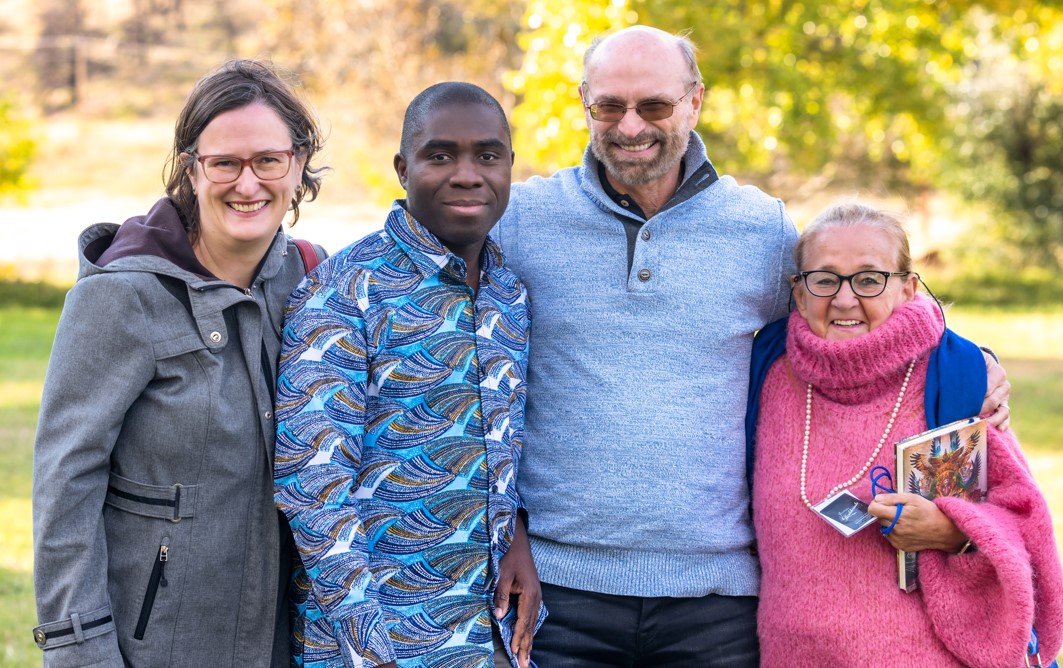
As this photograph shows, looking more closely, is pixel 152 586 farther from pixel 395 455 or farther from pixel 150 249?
pixel 150 249

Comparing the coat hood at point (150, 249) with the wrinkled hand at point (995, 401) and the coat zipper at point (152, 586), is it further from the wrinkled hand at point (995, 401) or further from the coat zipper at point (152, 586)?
the wrinkled hand at point (995, 401)

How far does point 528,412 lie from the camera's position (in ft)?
11.1

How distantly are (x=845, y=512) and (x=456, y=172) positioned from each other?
136cm

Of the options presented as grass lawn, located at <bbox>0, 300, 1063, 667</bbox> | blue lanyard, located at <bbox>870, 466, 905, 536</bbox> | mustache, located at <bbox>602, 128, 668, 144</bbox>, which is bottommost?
grass lawn, located at <bbox>0, 300, 1063, 667</bbox>

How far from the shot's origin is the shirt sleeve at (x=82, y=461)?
2650 mm

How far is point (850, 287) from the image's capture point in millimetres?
3152

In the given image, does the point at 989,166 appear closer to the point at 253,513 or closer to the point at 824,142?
the point at 824,142

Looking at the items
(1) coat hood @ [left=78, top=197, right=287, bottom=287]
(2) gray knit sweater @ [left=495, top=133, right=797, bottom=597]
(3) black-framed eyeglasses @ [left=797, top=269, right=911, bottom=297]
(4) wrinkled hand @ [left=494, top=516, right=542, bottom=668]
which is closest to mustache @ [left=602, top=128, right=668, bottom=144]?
(2) gray knit sweater @ [left=495, top=133, right=797, bottom=597]

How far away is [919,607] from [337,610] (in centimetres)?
152

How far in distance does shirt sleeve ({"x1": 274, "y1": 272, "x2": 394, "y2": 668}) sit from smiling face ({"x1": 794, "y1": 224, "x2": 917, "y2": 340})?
50.2 inches

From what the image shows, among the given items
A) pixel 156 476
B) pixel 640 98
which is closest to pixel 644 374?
pixel 640 98

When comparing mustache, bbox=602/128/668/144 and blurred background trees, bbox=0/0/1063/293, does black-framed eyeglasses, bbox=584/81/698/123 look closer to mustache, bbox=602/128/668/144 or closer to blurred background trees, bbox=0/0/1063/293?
mustache, bbox=602/128/668/144

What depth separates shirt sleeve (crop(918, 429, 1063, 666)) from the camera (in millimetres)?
2900

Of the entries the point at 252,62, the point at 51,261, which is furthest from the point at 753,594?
the point at 51,261
